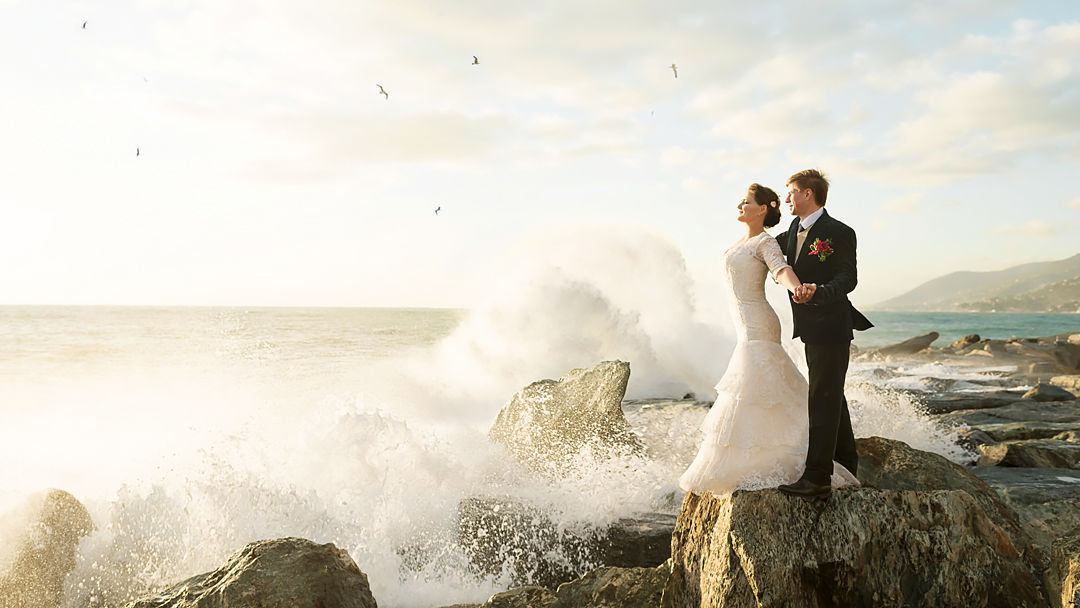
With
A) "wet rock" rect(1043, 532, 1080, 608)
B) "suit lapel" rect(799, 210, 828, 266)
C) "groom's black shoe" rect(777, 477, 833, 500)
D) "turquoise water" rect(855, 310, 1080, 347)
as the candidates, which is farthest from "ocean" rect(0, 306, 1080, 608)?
"turquoise water" rect(855, 310, 1080, 347)

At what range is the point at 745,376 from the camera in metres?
3.79

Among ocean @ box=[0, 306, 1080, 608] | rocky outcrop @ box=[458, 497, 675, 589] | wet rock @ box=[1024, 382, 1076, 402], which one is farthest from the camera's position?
wet rock @ box=[1024, 382, 1076, 402]

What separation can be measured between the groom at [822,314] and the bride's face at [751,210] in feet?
0.64

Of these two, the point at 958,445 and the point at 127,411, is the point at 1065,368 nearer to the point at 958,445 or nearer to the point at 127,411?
the point at 958,445

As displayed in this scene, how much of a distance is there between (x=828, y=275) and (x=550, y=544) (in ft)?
13.2

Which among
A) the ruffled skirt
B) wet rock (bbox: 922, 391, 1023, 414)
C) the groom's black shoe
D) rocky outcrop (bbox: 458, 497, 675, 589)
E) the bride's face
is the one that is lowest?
wet rock (bbox: 922, 391, 1023, 414)

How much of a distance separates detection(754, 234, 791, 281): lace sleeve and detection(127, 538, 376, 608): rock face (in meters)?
3.44

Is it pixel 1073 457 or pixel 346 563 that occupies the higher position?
pixel 346 563

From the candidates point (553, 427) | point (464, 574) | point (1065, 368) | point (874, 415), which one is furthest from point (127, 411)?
point (1065, 368)

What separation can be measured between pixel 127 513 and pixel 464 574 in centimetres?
374

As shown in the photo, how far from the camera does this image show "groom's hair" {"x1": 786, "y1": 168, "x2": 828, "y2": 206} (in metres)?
3.74

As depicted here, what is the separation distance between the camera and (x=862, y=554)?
3.53 metres

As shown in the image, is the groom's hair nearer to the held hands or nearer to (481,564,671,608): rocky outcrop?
the held hands

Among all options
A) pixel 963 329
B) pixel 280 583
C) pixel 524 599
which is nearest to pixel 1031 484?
pixel 524 599
